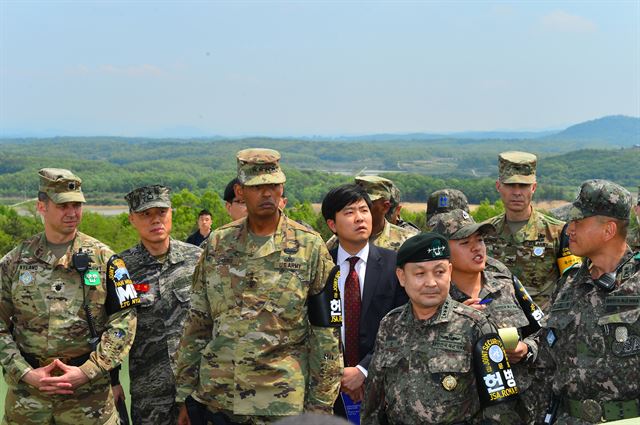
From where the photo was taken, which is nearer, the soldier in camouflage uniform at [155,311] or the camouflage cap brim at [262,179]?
the camouflage cap brim at [262,179]

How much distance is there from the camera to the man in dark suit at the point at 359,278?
164 inches

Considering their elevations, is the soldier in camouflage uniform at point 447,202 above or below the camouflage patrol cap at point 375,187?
below

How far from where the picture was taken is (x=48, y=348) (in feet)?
13.7

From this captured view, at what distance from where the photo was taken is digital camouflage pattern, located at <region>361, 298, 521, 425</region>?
3080 mm

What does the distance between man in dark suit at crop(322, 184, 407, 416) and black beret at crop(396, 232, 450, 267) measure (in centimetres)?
96

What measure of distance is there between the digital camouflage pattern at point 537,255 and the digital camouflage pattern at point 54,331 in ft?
9.86

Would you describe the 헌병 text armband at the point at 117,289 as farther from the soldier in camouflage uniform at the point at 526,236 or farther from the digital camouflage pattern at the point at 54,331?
the soldier in camouflage uniform at the point at 526,236

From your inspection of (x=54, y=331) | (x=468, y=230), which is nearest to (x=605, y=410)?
(x=468, y=230)

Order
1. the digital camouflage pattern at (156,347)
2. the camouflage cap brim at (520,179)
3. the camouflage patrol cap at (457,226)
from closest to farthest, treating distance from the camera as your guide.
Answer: the camouflage patrol cap at (457,226)
the digital camouflage pattern at (156,347)
the camouflage cap brim at (520,179)

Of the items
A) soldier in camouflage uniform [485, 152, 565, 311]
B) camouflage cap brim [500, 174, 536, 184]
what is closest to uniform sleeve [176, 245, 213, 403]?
soldier in camouflage uniform [485, 152, 565, 311]

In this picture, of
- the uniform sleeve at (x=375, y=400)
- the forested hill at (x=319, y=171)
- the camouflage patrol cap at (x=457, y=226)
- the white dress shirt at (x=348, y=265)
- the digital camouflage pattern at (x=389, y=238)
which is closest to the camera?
the uniform sleeve at (x=375, y=400)

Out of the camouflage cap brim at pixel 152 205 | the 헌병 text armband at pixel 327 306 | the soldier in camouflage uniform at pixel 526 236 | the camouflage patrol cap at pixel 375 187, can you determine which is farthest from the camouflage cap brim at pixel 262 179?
the soldier in camouflage uniform at pixel 526 236

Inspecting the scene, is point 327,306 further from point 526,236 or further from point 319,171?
point 319,171

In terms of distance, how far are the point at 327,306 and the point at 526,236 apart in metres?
2.51
